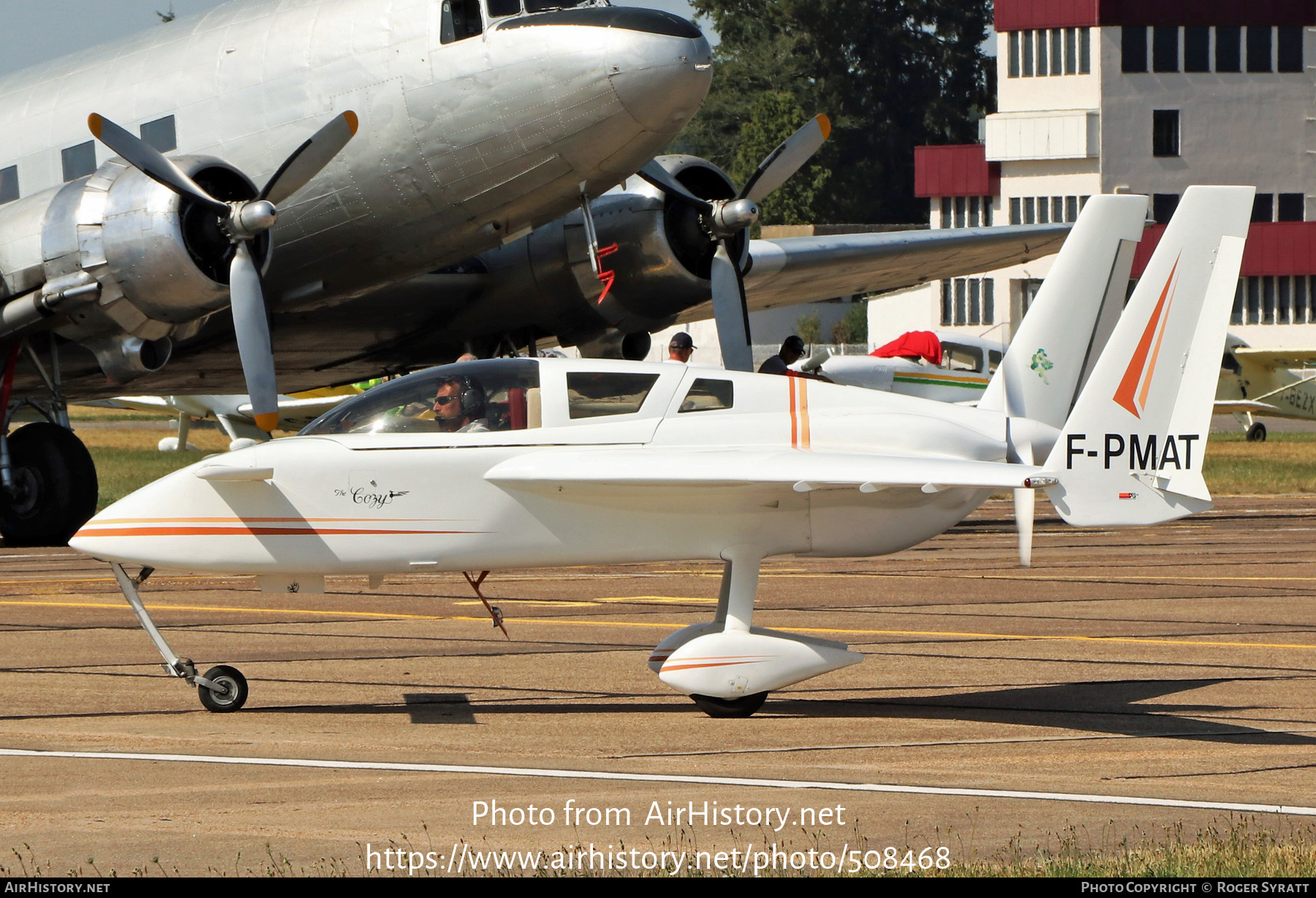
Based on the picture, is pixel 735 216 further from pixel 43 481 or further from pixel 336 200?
pixel 43 481

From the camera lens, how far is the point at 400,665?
41.5ft

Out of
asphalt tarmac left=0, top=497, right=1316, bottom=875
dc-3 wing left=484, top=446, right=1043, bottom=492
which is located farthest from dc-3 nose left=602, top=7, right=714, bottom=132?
dc-3 wing left=484, top=446, right=1043, bottom=492

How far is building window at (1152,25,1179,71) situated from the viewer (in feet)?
251

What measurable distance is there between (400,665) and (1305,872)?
24.1ft

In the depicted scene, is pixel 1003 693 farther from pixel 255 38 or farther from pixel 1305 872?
pixel 255 38

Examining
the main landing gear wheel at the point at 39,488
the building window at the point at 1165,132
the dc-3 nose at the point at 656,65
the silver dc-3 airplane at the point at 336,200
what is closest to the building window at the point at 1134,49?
the building window at the point at 1165,132

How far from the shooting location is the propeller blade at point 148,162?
17656 mm

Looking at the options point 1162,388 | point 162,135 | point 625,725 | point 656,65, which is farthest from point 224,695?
point 162,135

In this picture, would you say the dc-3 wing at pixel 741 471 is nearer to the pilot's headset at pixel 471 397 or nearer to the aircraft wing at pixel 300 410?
the pilot's headset at pixel 471 397

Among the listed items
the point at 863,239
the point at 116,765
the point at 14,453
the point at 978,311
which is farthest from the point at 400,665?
the point at 978,311

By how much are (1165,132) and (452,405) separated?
235 feet

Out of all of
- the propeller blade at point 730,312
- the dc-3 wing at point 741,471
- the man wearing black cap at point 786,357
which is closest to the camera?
the dc-3 wing at point 741,471

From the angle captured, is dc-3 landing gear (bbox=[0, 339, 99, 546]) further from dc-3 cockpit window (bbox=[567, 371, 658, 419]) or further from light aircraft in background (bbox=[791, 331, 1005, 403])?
dc-3 cockpit window (bbox=[567, 371, 658, 419])

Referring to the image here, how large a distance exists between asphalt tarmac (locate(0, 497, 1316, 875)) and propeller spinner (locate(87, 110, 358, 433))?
7.83 feet
